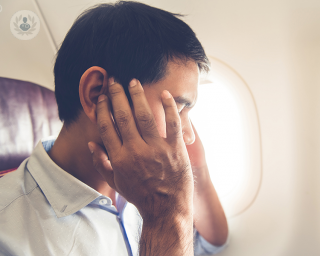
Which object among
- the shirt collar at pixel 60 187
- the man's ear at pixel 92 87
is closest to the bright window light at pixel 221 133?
the man's ear at pixel 92 87

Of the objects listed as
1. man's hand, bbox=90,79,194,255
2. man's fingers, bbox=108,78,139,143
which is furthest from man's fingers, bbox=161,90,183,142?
man's fingers, bbox=108,78,139,143

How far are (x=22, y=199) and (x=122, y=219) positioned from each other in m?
0.38

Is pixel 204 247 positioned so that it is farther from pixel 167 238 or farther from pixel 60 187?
pixel 60 187

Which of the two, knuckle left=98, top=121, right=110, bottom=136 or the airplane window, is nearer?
knuckle left=98, top=121, right=110, bottom=136

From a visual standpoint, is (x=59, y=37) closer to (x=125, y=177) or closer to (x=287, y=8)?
(x=125, y=177)

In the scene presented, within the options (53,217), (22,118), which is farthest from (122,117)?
(22,118)

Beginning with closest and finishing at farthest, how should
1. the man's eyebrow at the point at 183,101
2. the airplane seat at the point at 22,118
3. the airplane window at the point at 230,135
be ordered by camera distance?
the man's eyebrow at the point at 183,101, the airplane seat at the point at 22,118, the airplane window at the point at 230,135

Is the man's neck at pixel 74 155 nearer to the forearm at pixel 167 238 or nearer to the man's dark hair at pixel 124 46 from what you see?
the man's dark hair at pixel 124 46

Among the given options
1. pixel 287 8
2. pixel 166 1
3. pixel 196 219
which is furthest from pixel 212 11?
pixel 196 219

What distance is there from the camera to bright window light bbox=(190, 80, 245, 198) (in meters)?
1.29

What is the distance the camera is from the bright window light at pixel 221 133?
1.29 m

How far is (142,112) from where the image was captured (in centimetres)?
71

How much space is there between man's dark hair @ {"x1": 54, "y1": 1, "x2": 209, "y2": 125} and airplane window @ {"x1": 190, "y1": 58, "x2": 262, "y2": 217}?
1.53 feet

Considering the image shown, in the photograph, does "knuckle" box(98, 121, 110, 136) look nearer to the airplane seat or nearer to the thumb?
the thumb
